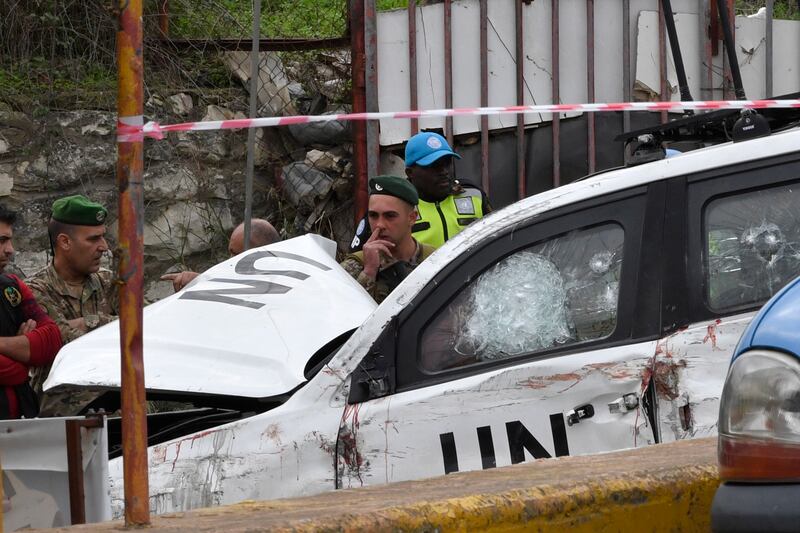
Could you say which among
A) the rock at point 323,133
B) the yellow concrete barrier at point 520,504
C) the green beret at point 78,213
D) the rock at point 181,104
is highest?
the rock at point 181,104

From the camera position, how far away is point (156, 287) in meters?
7.75

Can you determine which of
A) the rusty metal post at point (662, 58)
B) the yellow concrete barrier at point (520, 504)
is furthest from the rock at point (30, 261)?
the yellow concrete barrier at point (520, 504)

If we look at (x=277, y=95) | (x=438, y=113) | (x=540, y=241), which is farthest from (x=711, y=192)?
(x=277, y=95)

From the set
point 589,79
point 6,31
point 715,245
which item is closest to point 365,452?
point 715,245

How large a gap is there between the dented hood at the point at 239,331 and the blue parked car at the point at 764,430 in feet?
6.21

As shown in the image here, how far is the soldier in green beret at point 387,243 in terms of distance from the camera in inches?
203

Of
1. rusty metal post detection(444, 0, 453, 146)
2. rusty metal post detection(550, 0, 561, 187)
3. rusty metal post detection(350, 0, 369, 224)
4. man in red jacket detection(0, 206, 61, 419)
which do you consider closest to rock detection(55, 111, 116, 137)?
rusty metal post detection(350, 0, 369, 224)

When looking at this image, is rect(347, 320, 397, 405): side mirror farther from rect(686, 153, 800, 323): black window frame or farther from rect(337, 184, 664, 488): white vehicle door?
rect(686, 153, 800, 323): black window frame

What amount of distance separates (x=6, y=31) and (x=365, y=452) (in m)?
5.60

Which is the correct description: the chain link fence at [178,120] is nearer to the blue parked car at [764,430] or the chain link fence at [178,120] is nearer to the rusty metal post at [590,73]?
the rusty metal post at [590,73]

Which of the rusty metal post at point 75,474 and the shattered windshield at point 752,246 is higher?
the shattered windshield at point 752,246

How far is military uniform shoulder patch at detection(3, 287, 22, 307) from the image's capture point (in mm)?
4969

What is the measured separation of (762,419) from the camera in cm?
228

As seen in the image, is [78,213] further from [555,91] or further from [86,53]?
[555,91]
